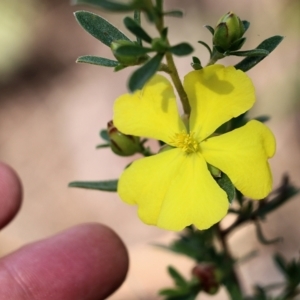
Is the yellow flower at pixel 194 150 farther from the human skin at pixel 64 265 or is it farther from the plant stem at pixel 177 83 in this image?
the human skin at pixel 64 265

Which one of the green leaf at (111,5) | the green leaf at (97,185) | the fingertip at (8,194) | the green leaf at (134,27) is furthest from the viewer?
the fingertip at (8,194)

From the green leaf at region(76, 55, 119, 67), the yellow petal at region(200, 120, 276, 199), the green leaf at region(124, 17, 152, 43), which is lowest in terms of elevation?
the yellow petal at region(200, 120, 276, 199)

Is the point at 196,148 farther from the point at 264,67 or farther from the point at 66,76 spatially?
the point at 66,76

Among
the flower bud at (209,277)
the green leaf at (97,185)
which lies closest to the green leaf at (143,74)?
the green leaf at (97,185)

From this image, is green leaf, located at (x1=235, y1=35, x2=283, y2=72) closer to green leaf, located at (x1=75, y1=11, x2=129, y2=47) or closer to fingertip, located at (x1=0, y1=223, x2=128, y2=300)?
green leaf, located at (x1=75, y1=11, x2=129, y2=47)

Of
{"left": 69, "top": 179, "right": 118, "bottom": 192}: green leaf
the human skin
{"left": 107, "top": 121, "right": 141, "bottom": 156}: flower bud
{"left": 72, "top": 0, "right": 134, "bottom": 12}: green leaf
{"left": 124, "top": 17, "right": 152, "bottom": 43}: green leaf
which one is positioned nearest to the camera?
{"left": 72, "top": 0, "right": 134, "bottom": 12}: green leaf

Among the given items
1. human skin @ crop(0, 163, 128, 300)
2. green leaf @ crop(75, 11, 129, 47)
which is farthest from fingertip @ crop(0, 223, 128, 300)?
green leaf @ crop(75, 11, 129, 47)

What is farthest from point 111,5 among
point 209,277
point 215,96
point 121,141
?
point 209,277
